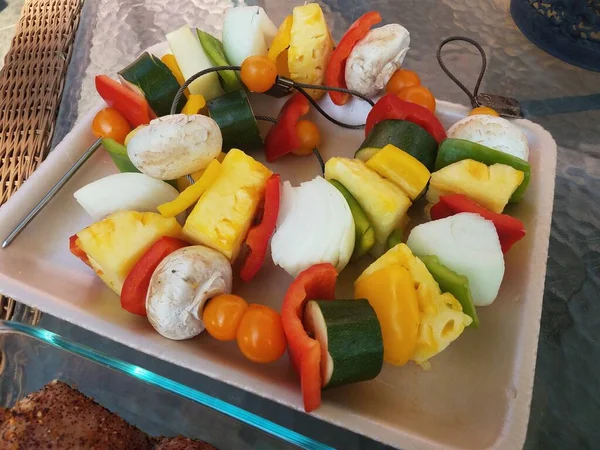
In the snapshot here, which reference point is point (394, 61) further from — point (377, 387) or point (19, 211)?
point (19, 211)

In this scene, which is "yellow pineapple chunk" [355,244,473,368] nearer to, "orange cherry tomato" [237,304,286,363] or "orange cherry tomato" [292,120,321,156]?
"orange cherry tomato" [237,304,286,363]

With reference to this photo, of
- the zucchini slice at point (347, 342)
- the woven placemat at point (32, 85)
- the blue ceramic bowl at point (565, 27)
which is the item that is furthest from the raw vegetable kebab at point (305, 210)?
the blue ceramic bowl at point (565, 27)

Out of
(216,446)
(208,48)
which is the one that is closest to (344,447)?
(216,446)

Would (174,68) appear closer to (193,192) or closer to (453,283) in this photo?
(193,192)

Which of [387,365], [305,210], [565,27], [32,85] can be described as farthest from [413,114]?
[32,85]

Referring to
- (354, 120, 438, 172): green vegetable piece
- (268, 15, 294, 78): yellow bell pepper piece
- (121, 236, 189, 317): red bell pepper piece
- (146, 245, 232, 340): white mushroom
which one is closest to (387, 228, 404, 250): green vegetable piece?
(354, 120, 438, 172): green vegetable piece

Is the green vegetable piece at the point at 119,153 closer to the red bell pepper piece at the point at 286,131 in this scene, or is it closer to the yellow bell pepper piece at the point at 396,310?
the red bell pepper piece at the point at 286,131
